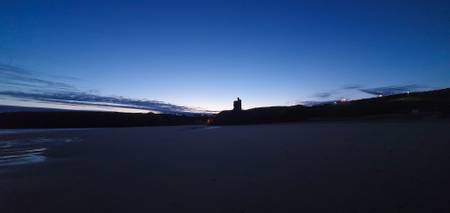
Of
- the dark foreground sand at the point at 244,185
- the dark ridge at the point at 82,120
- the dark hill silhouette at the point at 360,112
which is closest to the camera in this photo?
the dark foreground sand at the point at 244,185

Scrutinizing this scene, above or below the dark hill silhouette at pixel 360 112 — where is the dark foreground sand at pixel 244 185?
below

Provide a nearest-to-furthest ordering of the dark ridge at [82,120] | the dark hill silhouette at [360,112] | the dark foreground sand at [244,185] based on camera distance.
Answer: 1. the dark foreground sand at [244,185]
2. the dark hill silhouette at [360,112]
3. the dark ridge at [82,120]

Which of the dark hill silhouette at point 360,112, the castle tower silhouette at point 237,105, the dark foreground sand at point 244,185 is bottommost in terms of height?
the dark foreground sand at point 244,185

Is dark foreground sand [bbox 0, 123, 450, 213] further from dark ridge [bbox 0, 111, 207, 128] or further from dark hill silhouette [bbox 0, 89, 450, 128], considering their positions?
dark ridge [bbox 0, 111, 207, 128]

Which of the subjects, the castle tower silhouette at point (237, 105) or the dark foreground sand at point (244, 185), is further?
the castle tower silhouette at point (237, 105)

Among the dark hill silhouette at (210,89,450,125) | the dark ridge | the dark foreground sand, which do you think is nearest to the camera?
the dark foreground sand

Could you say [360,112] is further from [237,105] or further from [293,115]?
[237,105]

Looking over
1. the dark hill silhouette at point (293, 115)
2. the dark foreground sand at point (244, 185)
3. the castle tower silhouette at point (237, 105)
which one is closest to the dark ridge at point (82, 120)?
the dark hill silhouette at point (293, 115)

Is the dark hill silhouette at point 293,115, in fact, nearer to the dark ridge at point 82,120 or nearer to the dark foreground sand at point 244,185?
the dark ridge at point 82,120

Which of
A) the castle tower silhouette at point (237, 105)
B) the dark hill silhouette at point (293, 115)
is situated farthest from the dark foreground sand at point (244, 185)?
the castle tower silhouette at point (237, 105)

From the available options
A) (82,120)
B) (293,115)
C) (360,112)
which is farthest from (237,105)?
(82,120)

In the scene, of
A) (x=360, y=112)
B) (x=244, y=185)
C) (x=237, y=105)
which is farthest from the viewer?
(x=237, y=105)

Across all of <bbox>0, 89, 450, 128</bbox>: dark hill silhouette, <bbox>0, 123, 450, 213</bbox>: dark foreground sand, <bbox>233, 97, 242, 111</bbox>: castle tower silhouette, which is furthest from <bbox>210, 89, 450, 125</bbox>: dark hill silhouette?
<bbox>0, 123, 450, 213</bbox>: dark foreground sand

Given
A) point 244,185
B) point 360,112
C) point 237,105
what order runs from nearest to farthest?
point 244,185 → point 360,112 → point 237,105
